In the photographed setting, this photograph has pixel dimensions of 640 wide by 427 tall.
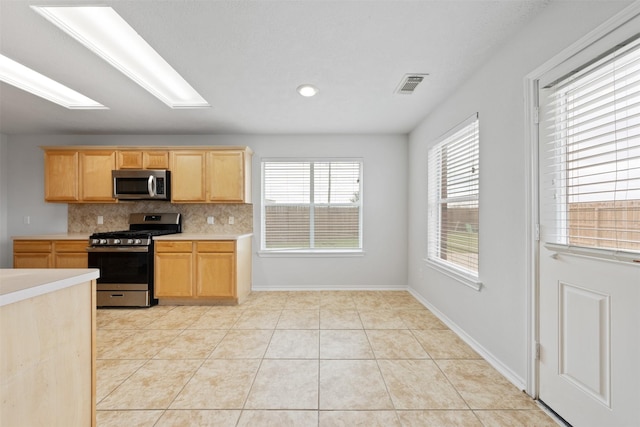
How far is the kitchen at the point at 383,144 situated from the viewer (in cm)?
194

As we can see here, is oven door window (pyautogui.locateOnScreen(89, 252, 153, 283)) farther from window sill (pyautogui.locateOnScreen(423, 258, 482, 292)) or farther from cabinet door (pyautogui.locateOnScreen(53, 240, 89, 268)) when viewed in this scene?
window sill (pyautogui.locateOnScreen(423, 258, 482, 292))

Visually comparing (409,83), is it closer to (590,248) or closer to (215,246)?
(590,248)

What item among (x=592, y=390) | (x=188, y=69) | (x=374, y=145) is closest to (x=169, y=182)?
(x=188, y=69)

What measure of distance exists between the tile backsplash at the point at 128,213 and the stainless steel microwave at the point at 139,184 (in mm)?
424

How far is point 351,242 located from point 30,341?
384cm

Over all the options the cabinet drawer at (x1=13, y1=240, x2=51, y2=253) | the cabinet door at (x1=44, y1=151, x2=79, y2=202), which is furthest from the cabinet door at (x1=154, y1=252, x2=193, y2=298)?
the cabinet door at (x1=44, y1=151, x2=79, y2=202)

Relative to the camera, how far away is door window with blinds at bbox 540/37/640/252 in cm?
130

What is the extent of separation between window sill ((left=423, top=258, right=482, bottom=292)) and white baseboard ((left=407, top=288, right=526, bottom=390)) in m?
0.49

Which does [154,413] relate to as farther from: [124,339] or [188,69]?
[188,69]

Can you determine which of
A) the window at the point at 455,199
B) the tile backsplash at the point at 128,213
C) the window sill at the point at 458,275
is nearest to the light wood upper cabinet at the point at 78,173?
the tile backsplash at the point at 128,213

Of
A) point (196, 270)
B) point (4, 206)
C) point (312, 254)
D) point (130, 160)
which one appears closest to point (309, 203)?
point (312, 254)

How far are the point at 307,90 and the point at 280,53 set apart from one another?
0.67 m

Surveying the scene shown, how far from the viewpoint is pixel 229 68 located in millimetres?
2475

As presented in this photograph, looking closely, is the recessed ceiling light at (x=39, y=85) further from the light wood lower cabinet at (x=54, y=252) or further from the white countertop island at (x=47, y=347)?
the white countertop island at (x=47, y=347)
